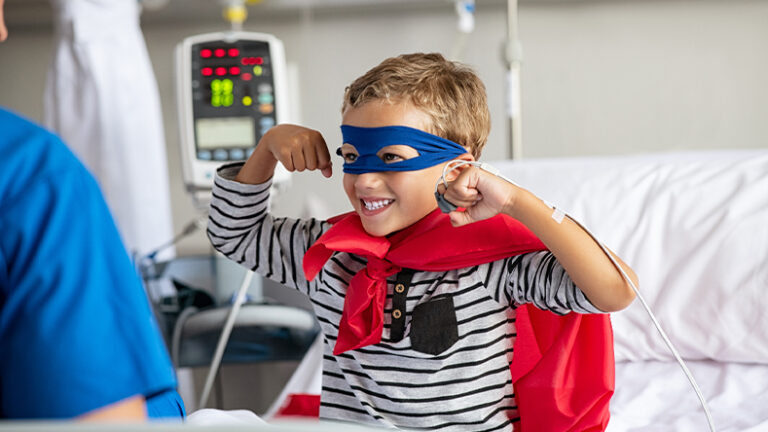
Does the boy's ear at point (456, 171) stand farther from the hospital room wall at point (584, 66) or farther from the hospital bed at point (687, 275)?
the hospital room wall at point (584, 66)

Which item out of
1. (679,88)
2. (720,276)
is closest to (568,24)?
(679,88)

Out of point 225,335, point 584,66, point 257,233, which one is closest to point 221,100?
point 225,335

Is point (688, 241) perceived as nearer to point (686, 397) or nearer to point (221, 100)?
point (686, 397)

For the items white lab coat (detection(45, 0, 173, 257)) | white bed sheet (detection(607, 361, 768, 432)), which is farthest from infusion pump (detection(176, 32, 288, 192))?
white bed sheet (detection(607, 361, 768, 432))

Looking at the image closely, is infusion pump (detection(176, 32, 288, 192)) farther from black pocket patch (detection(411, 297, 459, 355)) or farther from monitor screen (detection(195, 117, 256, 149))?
black pocket patch (detection(411, 297, 459, 355))

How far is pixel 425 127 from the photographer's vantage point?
1114 mm

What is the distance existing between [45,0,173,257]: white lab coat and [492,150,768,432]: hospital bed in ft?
3.77

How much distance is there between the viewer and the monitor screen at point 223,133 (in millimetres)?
2096

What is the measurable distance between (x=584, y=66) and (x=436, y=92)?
1.35 m

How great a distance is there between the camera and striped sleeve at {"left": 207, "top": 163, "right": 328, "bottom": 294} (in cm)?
125

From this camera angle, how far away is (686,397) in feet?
4.65

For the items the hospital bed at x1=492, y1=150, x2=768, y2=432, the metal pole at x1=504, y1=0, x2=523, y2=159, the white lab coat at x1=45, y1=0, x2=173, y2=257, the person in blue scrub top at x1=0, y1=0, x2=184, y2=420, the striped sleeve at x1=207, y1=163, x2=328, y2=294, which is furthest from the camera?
the white lab coat at x1=45, y1=0, x2=173, y2=257

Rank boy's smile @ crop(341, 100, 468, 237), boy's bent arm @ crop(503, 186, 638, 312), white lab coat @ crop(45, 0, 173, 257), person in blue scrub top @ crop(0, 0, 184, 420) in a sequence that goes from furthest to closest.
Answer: white lab coat @ crop(45, 0, 173, 257) < boy's smile @ crop(341, 100, 468, 237) < boy's bent arm @ crop(503, 186, 638, 312) < person in blue scrub top @ crop(0, 0, 184, 420)

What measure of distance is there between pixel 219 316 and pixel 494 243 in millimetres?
1133
